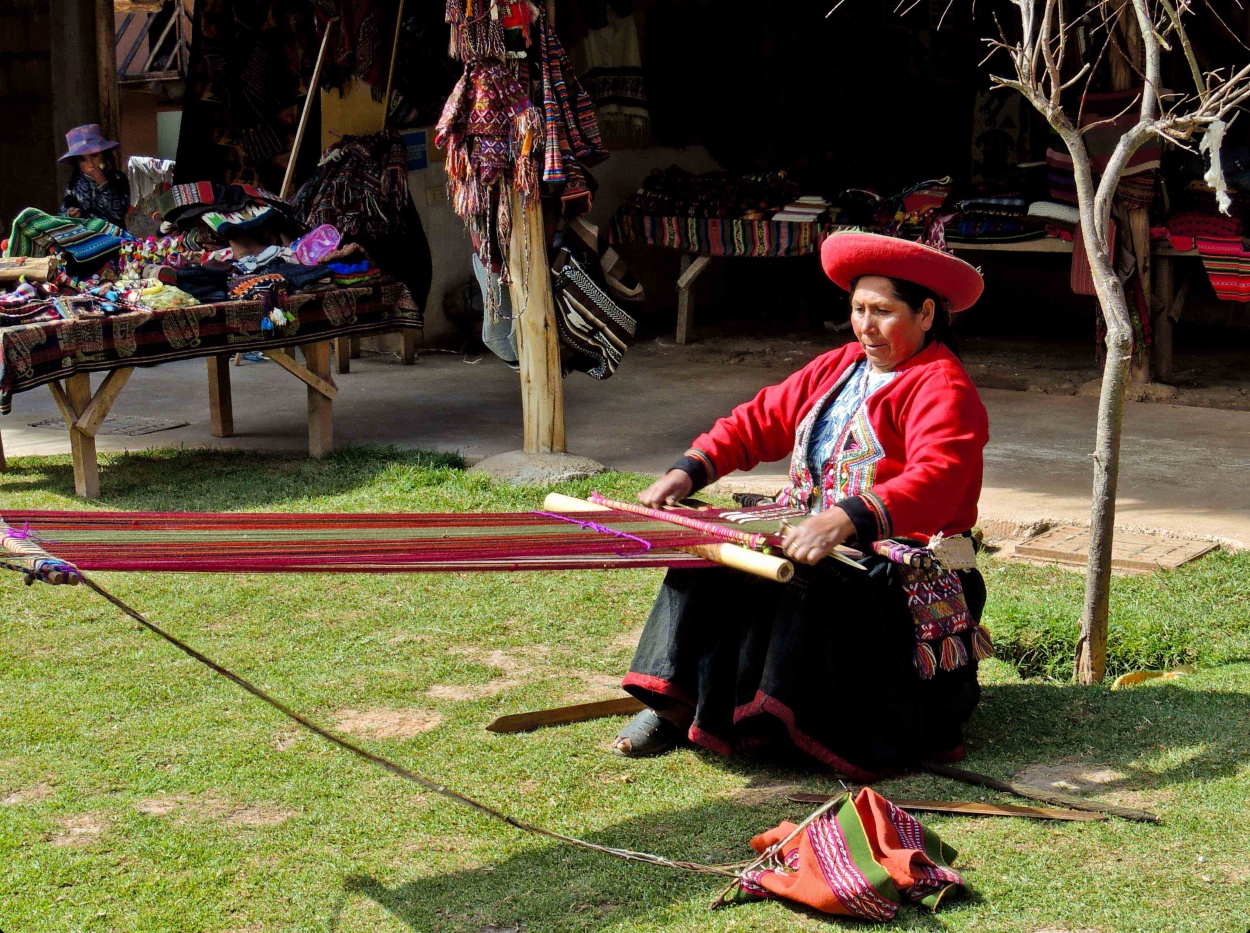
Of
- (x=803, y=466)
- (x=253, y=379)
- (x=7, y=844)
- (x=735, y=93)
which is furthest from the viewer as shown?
(x=735, y=93)

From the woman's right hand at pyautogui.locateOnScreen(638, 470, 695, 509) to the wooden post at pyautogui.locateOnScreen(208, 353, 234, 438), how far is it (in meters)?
4.00

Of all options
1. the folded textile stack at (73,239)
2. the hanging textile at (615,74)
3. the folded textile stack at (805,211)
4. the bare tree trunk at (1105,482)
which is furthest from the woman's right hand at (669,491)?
the hanging textile at (615,74)

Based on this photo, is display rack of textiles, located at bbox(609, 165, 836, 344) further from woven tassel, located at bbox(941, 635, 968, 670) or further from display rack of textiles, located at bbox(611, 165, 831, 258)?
woven tassel, located at bbox(941, 635, 968, 670)

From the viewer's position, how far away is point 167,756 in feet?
11.4

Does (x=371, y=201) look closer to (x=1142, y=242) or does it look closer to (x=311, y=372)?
(x=311, y=372)

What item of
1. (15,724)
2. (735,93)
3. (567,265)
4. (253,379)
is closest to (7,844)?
(15,724)

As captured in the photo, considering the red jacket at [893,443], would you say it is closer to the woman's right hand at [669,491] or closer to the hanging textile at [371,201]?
the woman's right hand at [669,491]

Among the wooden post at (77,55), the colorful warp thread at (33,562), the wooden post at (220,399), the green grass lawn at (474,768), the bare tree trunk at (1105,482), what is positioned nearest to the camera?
the colorful warp thread at (33,562)

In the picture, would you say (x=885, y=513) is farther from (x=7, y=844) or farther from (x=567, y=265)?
(x=567, y=265)

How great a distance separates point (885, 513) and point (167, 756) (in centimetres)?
182

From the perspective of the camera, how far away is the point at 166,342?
20.5 ft

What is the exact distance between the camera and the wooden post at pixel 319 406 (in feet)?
22.2

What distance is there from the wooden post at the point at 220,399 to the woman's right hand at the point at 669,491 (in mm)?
4005

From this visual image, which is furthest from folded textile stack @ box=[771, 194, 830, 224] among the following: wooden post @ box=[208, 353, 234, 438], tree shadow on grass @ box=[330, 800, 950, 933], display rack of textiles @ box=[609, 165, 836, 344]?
tree shadow on grass @ box=[330, 800, 950, 933]
